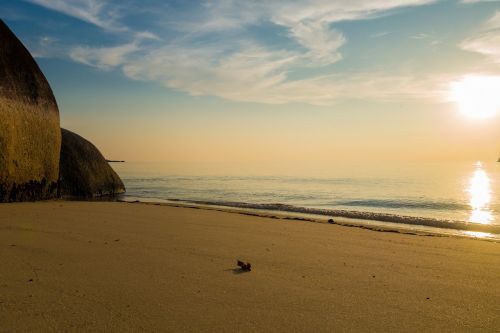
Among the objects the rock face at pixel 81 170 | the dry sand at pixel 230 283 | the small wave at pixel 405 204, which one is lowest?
the dry sand at pixel 230 283

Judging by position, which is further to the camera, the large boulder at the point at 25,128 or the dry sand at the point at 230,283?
the large boulder at the point at 25,128

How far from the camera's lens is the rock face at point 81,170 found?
16453 millimetres

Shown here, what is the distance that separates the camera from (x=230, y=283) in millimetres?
4293

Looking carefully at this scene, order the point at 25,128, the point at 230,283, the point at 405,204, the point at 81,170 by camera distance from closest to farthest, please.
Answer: the point at 230,283, the point at 25,128, the point at 81,170, the point at 405,204

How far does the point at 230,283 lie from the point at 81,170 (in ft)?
48.8

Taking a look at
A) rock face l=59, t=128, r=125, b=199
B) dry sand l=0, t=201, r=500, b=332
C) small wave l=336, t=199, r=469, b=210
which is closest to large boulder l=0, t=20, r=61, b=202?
rock face l=59, t=128, r=125, b=199

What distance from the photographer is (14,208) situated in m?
9.65

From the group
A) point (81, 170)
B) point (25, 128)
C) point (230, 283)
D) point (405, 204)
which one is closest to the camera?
point (230, 283)

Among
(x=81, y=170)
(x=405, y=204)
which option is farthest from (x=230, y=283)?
(x=405, y=204)

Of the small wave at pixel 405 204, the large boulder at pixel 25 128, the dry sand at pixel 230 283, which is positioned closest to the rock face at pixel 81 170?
the large boulder at pixel 25 128

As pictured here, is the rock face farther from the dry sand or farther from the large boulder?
the dry sand

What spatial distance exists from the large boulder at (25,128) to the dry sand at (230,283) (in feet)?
15.9

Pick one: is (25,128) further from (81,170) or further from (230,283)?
→ (230,283)

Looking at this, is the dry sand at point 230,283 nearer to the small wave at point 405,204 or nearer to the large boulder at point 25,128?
the large boulder at point 25,128
